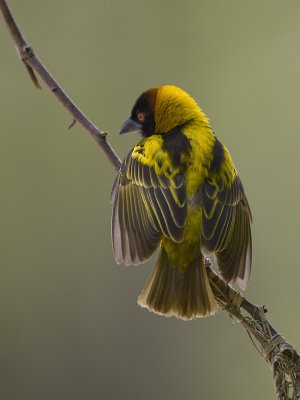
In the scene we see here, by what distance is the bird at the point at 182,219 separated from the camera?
3.67m

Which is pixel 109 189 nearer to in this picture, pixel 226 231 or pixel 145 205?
pixel 145 205

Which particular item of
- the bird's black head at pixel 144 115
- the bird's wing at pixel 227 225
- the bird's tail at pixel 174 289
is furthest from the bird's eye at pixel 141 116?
the bird's tail at pixel 174 289

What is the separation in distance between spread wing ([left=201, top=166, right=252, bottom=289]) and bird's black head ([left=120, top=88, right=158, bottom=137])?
2.28 feet

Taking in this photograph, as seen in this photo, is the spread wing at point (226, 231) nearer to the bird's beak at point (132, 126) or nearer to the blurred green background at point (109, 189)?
the bird's beak at point (132, 126)

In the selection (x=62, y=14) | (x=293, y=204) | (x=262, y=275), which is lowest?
(x=262, y=275)

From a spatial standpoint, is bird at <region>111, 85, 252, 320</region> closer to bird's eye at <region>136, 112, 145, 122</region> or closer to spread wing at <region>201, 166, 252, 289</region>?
spread wing at <region>201, 166, 252, 289</region>

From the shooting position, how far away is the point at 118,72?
808cm

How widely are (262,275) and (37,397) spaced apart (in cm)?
189

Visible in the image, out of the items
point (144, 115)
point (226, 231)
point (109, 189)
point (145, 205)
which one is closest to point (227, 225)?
point (226, 231)

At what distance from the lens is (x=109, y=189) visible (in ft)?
23.6

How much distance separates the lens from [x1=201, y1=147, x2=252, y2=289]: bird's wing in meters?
3.71

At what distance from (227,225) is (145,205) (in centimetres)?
36

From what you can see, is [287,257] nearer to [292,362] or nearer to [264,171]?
[264,171]

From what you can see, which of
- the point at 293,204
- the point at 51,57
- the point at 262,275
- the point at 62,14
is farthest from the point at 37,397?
the point at 62,14
